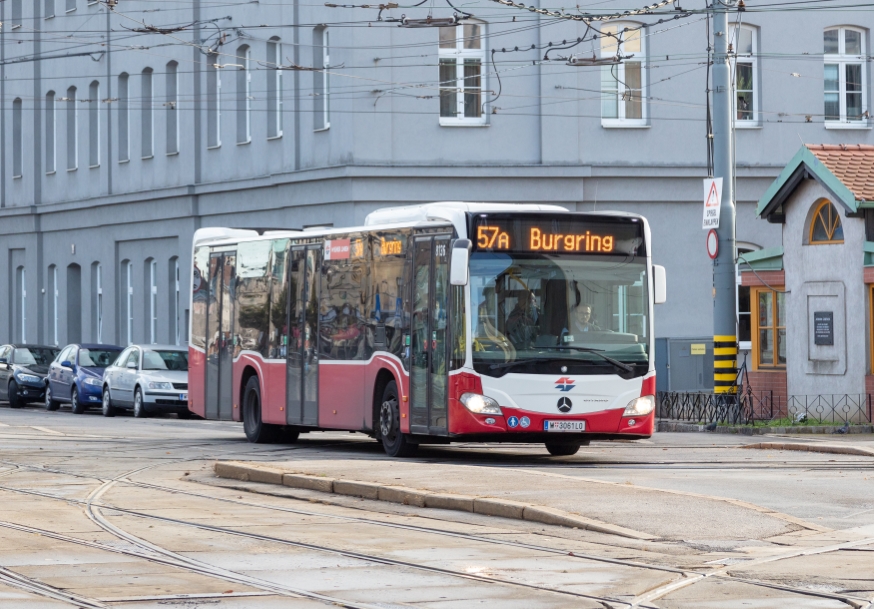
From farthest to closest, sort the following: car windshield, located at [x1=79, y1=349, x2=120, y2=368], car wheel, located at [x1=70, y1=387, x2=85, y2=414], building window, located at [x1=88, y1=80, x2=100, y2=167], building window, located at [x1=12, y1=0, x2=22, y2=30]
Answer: building window, located at [x1=12, y1=0, x2=22, y2=30] → building window, located at [x1=88, y1=80, x2=100, y2=167] → car windshield, located at [x1=79, y1=349, x2=120, y2=368] → car wheel, located at [x1=70, y1=387, x2=85, y2=414]

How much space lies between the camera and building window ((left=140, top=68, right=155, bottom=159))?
1857 inches

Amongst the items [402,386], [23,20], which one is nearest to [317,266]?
[402,386]

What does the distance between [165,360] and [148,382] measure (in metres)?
1.38

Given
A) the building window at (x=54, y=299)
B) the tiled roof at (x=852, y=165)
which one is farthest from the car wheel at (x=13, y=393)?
the tiled roof at (x=852, y=165)

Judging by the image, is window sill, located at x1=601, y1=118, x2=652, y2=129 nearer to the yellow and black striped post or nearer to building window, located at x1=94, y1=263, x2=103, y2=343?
Answer: the yellow and black striped post

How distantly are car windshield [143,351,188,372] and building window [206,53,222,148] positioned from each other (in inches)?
346

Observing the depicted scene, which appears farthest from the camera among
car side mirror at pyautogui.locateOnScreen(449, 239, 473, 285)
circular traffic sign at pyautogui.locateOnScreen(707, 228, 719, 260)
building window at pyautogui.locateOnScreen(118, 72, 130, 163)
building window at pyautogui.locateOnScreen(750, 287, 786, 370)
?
building window at pyautogui.locateOnScreen(118, 72, 130, 163)

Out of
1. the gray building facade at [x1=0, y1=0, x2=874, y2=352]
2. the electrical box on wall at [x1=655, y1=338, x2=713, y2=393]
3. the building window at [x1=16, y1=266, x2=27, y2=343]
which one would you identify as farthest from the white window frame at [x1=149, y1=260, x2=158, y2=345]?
the electrical box on wall at [x1=655, y1=338, x2=713, y2=393]

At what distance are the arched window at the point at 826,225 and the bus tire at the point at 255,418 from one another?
376 inches

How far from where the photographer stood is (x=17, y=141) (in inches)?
2190

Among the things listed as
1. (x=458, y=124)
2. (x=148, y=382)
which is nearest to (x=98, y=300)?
(x=148, y=382)

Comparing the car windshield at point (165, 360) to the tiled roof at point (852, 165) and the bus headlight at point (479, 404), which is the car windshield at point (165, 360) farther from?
the bus headlight at point (479, 404)

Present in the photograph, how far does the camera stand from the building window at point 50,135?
174ft

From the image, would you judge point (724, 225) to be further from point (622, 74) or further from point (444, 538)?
point (444, 538)
